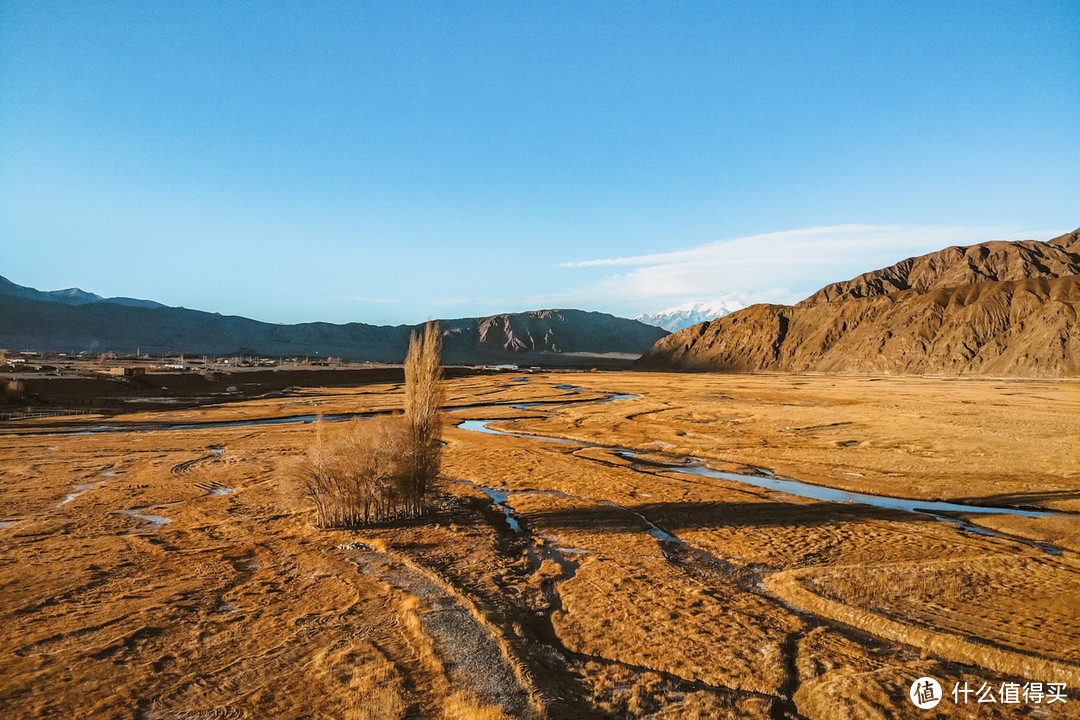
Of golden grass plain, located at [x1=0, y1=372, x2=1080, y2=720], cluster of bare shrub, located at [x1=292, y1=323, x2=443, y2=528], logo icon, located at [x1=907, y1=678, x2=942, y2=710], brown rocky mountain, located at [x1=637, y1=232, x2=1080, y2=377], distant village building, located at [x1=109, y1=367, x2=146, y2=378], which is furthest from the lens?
brown rocky mountain, located at [x1=637, y1=232, x2=1080, y2=377]

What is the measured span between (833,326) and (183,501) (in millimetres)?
140168

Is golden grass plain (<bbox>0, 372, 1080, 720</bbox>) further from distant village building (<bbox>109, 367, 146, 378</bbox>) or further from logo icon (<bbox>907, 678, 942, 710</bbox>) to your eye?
distant village building (<bbox>109, 367, 146, 378</bbox>)

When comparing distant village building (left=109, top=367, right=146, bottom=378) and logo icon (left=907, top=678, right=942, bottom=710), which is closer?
logo icon (left=907, top=678, right=942, bottom=710)

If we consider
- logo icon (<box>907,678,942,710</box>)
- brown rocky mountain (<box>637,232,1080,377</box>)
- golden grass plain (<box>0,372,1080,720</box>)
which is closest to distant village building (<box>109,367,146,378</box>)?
golden grass plain (<box>0,372,1080,720</box>)

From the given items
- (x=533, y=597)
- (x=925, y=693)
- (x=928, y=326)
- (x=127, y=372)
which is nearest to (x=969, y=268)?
(x=928, y=326)

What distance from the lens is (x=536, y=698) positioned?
7137 millimetres

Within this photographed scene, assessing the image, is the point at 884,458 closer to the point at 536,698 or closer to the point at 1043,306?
the point at 536,698

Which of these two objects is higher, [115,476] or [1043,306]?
[1043,306]

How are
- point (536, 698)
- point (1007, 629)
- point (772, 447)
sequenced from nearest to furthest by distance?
point (536, 698), point (1007, 629), point (772, 447)

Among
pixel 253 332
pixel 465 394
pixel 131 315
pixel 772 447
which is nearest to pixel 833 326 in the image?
pixel 465 394

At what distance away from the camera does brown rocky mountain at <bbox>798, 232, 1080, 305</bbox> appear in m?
140

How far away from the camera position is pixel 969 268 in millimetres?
148000

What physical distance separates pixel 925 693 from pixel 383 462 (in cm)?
1183

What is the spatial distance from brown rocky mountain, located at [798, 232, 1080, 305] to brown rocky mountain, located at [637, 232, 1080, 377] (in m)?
0.38
